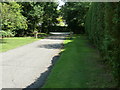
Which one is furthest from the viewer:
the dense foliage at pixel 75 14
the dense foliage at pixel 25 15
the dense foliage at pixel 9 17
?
the dense foliage at pixel 75 14

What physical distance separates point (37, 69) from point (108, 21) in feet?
12.4

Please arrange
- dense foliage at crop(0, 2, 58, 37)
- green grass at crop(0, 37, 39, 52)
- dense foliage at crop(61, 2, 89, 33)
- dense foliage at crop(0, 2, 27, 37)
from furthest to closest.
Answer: dense foliage at crop(61, 2, 89, 33), dense foliage at crop(0, 2, 58, 37), dense foliage at crop(0, 2, 27, 37), green grass at crop(0, 37, 39, 52)

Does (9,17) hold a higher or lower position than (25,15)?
lower

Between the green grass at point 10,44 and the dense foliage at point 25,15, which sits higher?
the dense foliage at point 25,15

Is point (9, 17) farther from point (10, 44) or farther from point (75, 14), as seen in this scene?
point (75, 14)

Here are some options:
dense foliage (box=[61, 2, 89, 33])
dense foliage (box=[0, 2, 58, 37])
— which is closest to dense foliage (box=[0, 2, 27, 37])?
dense foliage (box=[0, 2, 58, 37])

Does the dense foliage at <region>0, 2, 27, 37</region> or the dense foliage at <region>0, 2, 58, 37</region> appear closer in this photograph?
the dense foliage at <region>0, 2, 27, 37</region>

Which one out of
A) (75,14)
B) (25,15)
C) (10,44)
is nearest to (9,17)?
(10,44)

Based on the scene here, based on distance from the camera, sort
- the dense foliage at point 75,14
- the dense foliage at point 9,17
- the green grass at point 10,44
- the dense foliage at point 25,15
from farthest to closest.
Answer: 1. the dense foliage at point 75,14
2. the dense foliage at point 25,15
3. the dense foliage at point 9,17
4. the green grass at point 10,44

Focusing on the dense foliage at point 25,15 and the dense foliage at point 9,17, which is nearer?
the dense foliage at point 9,17

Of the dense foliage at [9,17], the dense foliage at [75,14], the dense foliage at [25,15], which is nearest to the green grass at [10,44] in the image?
the dense foliage at [25,15]

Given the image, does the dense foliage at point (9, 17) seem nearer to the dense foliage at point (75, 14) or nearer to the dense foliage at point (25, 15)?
the dense foliage at point (25, 15)

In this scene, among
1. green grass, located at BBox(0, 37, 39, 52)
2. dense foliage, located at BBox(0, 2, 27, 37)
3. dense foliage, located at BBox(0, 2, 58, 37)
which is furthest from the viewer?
dense foliage, located at BBox(0, 2, 58, 37)

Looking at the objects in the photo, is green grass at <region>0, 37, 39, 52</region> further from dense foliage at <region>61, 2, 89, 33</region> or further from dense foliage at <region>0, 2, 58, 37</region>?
dense foliage at <region>61, 2, 89, 33</region>
